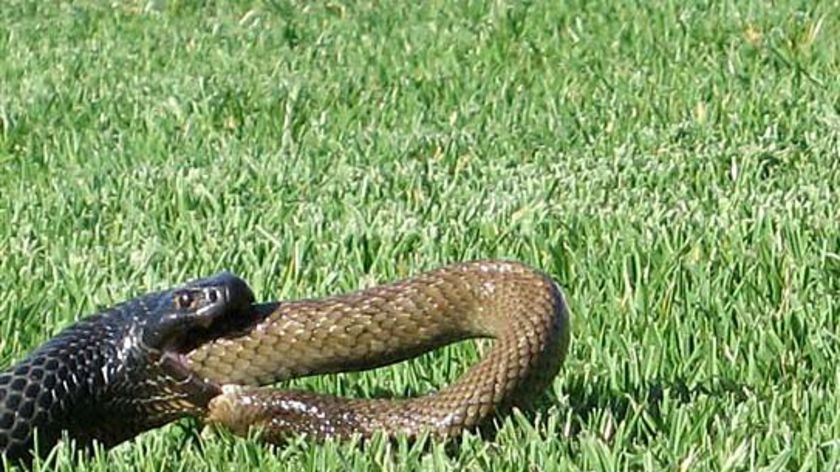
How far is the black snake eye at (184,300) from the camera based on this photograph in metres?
3.36

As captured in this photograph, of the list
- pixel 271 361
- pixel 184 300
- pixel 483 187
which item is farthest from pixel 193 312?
pixel 483 187

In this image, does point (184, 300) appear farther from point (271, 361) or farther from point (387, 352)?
point (387, 352)

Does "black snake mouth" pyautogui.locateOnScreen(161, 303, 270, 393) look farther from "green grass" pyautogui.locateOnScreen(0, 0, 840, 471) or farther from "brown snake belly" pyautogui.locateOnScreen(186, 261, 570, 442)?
"green grass" pyautogui.locateOnScreen(0, 0, 840, 471)

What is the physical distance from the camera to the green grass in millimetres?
3543

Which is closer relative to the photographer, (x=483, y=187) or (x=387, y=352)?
(x=387, y=352)

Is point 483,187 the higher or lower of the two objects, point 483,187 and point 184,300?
the lower

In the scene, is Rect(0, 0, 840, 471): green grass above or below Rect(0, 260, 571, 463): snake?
below

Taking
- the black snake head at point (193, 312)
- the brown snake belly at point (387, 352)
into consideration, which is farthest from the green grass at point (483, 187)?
the black snake head at point (193, 312)

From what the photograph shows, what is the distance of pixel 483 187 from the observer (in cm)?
579

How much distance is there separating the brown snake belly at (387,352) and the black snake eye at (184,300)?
3.4 inches

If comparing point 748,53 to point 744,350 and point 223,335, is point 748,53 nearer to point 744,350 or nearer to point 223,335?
point 744,350

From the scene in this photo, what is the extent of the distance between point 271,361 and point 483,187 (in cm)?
245

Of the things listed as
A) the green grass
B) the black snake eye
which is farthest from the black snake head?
the green grass

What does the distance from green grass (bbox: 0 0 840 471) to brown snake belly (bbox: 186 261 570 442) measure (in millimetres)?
57
